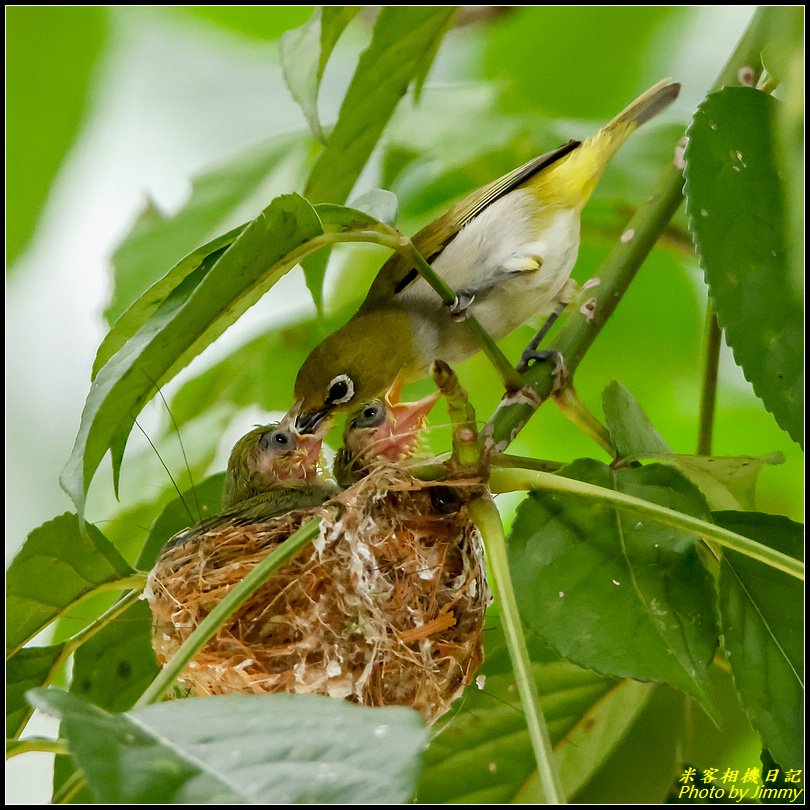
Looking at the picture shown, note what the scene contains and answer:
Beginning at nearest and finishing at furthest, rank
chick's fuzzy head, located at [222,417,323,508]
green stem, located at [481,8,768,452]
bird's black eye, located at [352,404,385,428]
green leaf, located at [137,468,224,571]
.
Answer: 1. green stem, located at [481,8,768,452]
2. green leaf, located at [137,468,224,571]
3. bird's black eye, located at [352,404,385,428]
4. chick's fuzzy head, located at [222,417,323,508]

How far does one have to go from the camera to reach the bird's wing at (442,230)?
2.52 metres

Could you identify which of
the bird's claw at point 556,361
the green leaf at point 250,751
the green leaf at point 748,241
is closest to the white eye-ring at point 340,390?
the bird's claw at point 556,361

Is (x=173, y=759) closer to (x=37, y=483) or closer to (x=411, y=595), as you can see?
(x=411, y=595)

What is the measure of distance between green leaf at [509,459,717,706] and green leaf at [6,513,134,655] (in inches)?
25.0

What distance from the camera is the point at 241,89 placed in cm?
372

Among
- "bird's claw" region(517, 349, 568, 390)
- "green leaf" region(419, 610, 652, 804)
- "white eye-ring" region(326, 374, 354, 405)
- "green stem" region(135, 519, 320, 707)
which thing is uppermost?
"white eye-ring" region(326, 374, 354, 405)

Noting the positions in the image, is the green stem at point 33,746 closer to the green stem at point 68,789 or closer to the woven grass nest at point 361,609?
the green stem at point 68,789

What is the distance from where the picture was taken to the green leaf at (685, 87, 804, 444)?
1.18m

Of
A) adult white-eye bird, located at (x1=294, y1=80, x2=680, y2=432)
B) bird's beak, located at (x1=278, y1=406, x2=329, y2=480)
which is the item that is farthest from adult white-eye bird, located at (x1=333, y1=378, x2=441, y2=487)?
adult white-eye bird, located at (x1=294, y1=80, x2=680, y2=432)

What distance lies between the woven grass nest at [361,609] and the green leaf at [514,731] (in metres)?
0.11

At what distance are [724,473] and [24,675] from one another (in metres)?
1.15

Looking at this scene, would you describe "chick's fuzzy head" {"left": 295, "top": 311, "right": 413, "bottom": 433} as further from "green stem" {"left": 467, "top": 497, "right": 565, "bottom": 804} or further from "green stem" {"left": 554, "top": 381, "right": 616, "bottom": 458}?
"green stem" {"left": 467, "top": 497, "right": 565, "bottom": 804}

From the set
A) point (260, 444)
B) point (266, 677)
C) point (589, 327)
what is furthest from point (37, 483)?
point (589, 327)

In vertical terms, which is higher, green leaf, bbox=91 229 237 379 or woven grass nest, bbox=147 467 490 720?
green leaf, bbox=91 229 237 379
